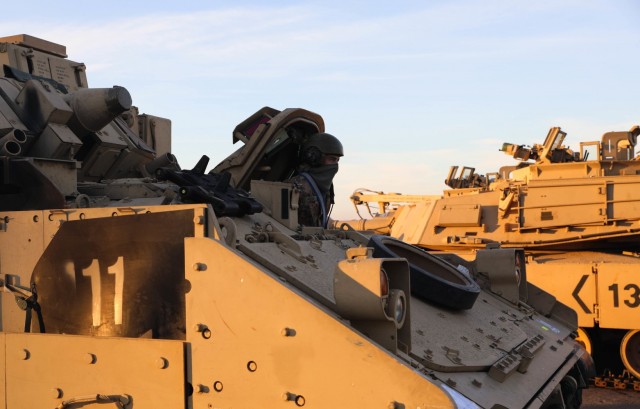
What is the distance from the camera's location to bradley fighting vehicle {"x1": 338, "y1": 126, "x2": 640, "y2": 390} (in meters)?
11.7

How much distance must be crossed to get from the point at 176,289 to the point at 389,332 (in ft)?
3.48

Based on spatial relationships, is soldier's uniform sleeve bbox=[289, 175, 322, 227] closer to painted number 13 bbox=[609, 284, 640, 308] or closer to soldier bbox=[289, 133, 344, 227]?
soldier bbox=[289, 133, 344, 227]

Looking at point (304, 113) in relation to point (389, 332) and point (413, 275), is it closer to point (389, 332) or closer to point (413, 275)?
point (413, 275)

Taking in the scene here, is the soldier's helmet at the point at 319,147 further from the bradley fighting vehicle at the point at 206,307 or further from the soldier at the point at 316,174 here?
the bradley fighting vehicle at the point at 206,307

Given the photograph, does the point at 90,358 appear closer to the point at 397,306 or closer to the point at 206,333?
the point at 206,333

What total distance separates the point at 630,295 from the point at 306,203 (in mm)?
7123

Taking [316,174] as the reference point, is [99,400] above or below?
below

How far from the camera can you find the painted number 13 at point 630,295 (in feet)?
37.5

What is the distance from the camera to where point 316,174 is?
21.0ft

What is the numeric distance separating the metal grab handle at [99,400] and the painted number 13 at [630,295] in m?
9.37

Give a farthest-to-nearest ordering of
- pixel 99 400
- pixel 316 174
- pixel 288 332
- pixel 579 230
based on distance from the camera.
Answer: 1. pixel 579 230
2. pixel 316 174
3. pixel 99 400
4. pixel 288 332

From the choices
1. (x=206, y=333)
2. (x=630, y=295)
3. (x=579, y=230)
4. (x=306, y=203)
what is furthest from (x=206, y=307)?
(x=579, y=230)

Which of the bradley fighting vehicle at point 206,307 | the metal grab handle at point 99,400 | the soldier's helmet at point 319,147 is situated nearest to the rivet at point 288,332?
the bradley fighting vehicle at point 206,307

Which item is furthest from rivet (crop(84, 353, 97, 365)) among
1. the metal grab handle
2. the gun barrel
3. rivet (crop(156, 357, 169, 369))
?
the gun barrel
